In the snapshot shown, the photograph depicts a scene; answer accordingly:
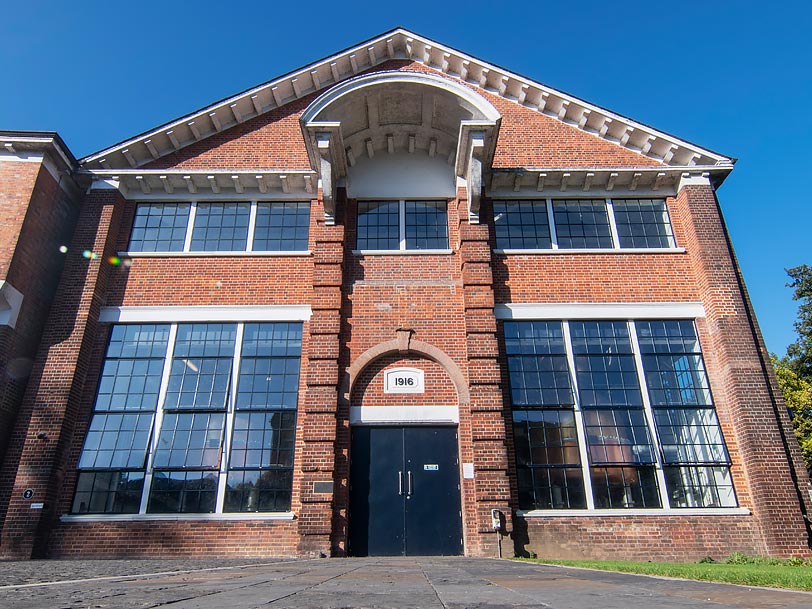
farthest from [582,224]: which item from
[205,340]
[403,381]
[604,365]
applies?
[205,340]

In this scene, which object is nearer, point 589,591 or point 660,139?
Result: point 589,591

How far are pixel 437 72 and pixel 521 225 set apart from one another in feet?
18.3

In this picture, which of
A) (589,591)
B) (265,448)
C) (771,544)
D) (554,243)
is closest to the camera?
(589,591)

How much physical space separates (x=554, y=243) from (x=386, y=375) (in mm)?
5799

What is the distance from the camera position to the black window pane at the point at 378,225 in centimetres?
1453

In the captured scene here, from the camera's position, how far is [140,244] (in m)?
14.6

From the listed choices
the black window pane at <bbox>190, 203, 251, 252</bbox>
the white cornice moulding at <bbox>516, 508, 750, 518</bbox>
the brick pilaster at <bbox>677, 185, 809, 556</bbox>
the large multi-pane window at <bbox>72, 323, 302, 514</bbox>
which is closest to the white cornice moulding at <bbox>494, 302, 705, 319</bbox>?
the brick pilaster at <bbox>677, 185, 809, 556</bbox>

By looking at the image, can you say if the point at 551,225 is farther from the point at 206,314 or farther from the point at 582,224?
the point at 206,314

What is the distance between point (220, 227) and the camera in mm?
14727

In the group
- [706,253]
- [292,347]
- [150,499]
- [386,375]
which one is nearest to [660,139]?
[706,253]

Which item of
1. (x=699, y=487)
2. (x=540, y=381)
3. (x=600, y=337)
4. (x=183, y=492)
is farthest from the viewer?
(x=600, y=337)

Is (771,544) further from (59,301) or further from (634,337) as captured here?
(59,301)

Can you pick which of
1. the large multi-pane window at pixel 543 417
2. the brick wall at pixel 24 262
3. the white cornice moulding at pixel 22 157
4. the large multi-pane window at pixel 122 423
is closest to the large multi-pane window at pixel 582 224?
the large multi-pane window at pixel 543 417

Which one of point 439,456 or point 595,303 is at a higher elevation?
point 595,303
